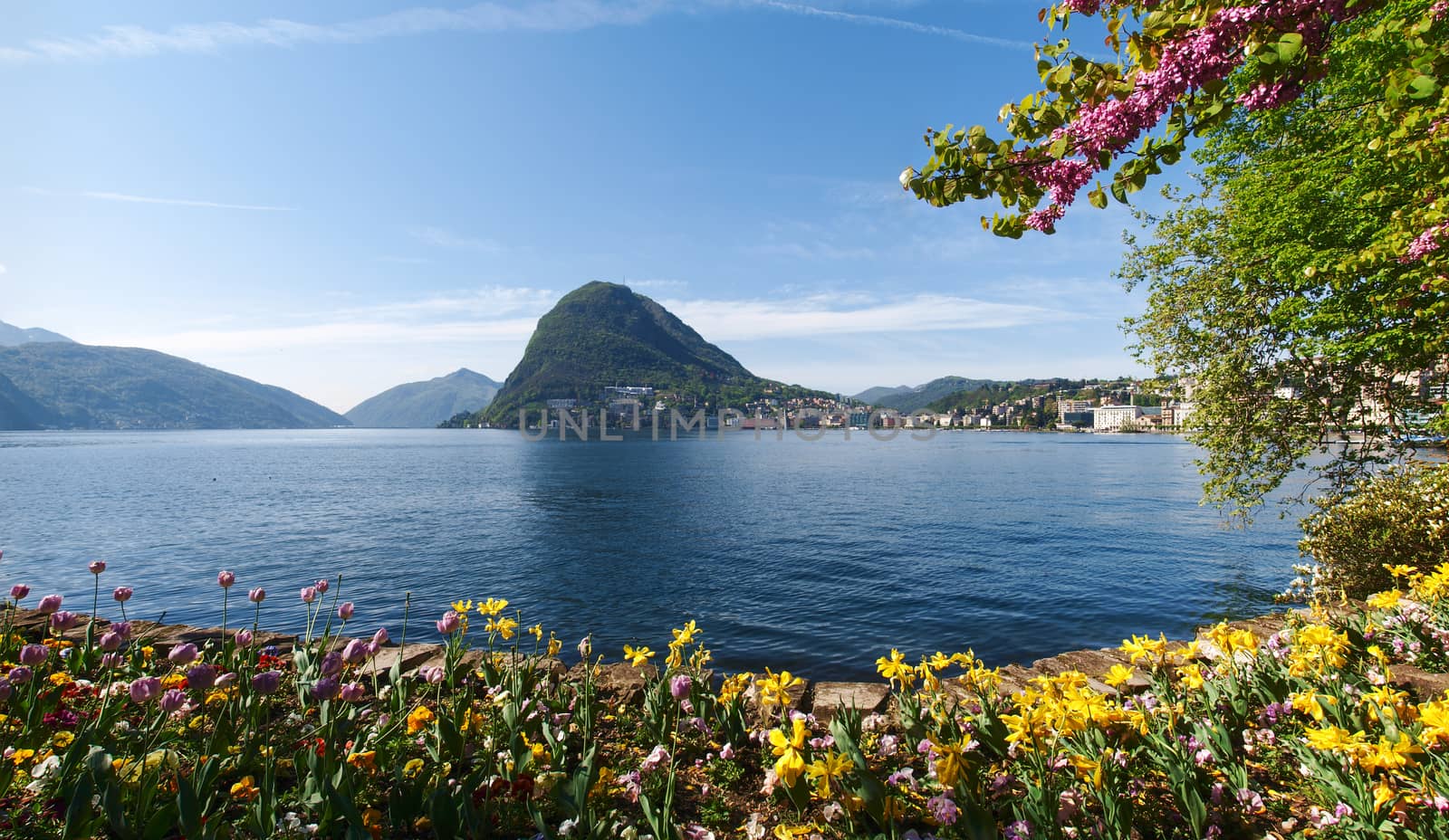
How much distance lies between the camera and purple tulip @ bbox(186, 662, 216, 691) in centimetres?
377

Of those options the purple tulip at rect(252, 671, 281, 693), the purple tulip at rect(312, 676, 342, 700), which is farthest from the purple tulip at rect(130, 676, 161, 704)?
the purple tulip at rect(312, 676, 342, 700)

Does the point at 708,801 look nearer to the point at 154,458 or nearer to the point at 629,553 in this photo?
the point at 629,553

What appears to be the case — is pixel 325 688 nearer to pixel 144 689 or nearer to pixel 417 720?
pixel 144 689

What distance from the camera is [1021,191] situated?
436 cm

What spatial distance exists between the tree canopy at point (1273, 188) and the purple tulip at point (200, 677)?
5295 mm

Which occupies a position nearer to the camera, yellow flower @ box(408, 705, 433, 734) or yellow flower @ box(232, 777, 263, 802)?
yellow flower @ box(232, 777, 263, 802)

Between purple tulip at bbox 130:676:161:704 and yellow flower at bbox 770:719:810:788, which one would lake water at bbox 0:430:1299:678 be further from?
purple tulip at bbox 130:676:161:704

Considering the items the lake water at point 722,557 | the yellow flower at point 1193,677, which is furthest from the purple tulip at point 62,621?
the lake water at point 722,557

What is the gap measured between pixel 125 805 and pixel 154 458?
12169 cm

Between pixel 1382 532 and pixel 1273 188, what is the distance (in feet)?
26.3

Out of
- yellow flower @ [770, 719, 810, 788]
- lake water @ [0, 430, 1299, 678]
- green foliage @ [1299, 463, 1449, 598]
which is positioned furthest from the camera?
lake water @ [0, 430, 1299, 678]

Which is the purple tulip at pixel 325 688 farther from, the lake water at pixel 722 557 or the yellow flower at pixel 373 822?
the lake water at pixel 722 557

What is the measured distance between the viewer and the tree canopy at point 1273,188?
372 cm

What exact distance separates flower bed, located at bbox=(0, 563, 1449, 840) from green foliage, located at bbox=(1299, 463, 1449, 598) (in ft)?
20.2
